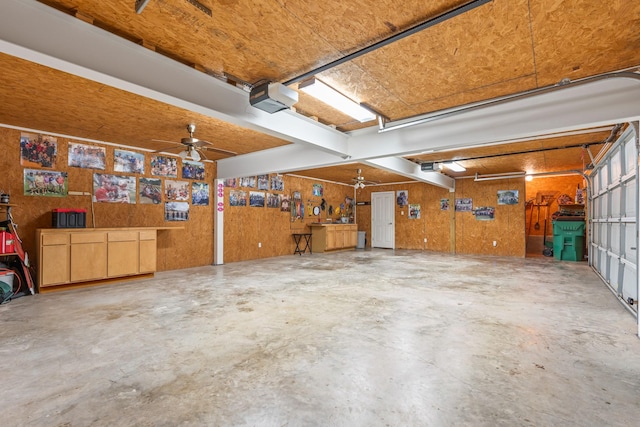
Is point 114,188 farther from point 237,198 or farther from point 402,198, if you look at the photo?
point 402,198

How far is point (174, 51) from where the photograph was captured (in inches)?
101

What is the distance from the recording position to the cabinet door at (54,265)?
4.44 m

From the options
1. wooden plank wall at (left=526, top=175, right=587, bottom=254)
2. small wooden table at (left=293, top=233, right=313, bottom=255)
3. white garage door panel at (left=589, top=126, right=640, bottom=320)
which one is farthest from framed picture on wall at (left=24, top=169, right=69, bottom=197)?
wooden plank wall at (left=526, top=175, right=587, bottom=254)

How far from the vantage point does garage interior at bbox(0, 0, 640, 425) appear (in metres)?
1.92

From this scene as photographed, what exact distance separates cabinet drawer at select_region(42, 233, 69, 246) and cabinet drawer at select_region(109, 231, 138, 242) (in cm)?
59

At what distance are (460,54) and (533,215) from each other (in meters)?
10.3

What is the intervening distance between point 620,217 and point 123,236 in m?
7.73

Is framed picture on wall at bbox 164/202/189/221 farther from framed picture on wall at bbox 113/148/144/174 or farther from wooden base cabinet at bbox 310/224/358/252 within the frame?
wooden base cabinet at bbox 310/224/358/252

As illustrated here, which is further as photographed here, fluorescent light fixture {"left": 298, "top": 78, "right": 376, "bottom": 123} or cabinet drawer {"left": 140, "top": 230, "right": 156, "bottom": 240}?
cabinet drawer {"left": 140, "top": 230, "right": 156, "bottom": 240}

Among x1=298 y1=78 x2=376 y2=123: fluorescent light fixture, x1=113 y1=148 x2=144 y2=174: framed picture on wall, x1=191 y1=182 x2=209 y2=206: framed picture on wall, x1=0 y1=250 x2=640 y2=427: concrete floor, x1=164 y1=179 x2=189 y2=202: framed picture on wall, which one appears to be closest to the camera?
x1=0 y1=250 x2=640 y2=427: concrete floor

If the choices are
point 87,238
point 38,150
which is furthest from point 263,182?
point 38,150

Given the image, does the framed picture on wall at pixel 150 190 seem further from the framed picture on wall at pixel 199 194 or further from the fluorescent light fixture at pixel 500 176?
the fluorescent light fixture at pixel 500 176

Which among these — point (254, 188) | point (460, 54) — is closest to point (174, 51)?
point (460, 54)

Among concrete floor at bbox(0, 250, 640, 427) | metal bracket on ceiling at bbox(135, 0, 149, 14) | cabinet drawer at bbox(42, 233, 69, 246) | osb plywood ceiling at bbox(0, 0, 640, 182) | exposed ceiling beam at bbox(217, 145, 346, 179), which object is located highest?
osb plywood ceiling at bbox(0, 0, 640, 182)
